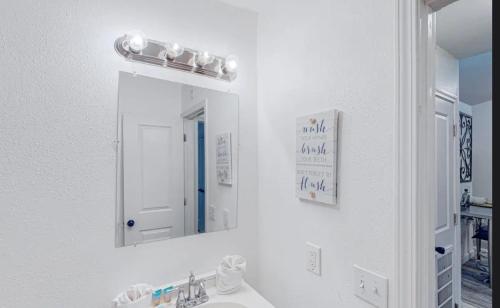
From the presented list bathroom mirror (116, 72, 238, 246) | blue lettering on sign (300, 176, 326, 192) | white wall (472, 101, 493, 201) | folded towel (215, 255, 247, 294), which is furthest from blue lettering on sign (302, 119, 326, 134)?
white wall (472, 101, 493, 201)

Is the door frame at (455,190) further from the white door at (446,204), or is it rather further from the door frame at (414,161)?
the door frame at (414,161)

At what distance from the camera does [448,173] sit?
7.22 ft

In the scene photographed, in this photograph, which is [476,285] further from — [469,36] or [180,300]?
[180,300]

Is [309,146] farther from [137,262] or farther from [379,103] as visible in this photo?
[137,262]

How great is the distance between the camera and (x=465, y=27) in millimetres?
1961

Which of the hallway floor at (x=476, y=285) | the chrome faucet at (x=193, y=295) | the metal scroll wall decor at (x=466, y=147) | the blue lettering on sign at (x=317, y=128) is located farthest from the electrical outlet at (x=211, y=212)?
the metal scroll wall decor at (x=466, y=147)

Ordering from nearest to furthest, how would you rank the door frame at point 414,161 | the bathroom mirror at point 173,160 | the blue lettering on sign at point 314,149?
the door frame at point 414,161 < the blue lettering on sign at point 314,149 < the bathroom mirror at point 173,160

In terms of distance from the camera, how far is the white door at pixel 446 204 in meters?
2.05

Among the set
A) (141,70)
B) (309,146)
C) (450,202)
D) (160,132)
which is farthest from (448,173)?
(141,70)

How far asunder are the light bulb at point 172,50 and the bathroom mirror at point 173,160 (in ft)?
0.41

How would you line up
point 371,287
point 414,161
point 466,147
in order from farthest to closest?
point 466,147, point 371,287, point 414,161

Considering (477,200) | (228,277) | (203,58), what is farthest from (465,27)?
(477,200)

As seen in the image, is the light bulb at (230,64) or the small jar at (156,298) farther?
the light bulb at (230,64)

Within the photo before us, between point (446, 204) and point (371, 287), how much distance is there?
5.64 ft
